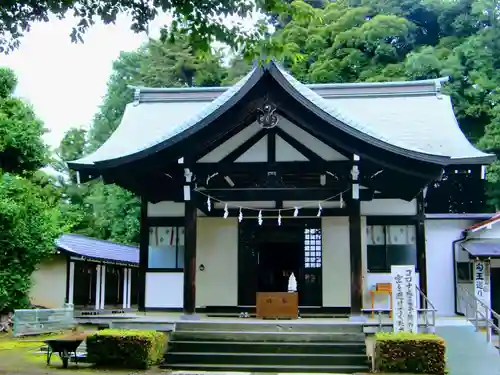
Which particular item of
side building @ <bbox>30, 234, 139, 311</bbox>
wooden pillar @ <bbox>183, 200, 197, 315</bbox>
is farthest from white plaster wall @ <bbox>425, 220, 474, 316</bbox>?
side building @ <bbox>30, 234, 139, 311</bbox>

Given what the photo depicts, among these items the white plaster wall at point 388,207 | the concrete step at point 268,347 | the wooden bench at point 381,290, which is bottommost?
the concrete step at point 268,347

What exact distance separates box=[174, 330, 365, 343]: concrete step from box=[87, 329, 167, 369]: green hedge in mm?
954

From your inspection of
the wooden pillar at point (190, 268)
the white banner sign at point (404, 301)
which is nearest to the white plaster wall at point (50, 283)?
the wooden pillar at point (190, 268)

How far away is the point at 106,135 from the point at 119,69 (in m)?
7.24

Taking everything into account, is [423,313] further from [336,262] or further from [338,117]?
[338,117]

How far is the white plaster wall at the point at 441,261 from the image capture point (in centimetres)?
1744

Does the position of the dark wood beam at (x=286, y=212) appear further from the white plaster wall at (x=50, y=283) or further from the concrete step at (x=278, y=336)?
the white plaster wall at (x=50, y=283)

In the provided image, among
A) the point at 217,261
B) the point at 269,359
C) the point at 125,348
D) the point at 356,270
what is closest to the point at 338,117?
the point at 356,270

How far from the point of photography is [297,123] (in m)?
13.4

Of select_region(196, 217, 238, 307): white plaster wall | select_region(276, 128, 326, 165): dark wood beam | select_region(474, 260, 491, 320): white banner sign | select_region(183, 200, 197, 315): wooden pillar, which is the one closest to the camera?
select_region(183, 200, 197, 315): wooden pillar

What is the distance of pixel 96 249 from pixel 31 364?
53.6 feet

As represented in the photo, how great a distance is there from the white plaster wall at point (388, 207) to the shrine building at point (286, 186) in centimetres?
4

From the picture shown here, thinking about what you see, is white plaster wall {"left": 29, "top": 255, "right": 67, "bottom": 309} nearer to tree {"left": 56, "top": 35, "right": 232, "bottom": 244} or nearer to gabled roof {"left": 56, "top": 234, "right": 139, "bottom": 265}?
gabled roof {"left": 56, "top": 234, "right": 139, "bottom": 265}

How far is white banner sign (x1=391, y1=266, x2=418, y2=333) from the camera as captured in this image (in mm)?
11914
